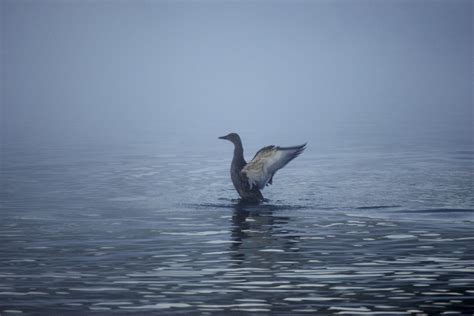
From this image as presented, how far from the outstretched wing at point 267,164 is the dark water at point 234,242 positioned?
1.63 ft

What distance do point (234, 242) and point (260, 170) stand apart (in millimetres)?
4583

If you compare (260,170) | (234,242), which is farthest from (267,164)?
(234,242)

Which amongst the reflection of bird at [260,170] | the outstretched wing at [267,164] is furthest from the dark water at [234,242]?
the outstretched wing at [267,164]

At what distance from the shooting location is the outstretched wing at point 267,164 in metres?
21.7

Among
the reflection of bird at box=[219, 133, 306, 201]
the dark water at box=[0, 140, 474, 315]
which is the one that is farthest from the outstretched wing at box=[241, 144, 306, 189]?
the dark water at box=[0, 140, 474, 315]

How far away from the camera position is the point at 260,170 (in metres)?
22.0

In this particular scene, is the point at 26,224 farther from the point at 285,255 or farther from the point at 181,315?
the point at 181,315

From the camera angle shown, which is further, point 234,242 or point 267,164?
point 267,164

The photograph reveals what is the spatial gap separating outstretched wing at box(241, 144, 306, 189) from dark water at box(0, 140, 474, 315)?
19.6 inches

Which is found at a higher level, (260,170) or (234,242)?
(260,170)

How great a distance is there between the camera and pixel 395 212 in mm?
20359

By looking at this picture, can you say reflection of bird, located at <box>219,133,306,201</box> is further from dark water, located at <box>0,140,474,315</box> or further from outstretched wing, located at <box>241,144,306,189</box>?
dark water, located at <box>0,140,474,315</box>

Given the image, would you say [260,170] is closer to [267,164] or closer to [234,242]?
[267,164]

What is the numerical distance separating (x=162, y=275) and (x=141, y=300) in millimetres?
1367
